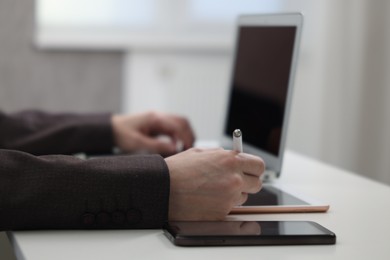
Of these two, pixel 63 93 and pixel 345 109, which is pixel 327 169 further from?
pixel 63 93

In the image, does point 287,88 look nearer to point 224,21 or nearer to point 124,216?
point 124,216

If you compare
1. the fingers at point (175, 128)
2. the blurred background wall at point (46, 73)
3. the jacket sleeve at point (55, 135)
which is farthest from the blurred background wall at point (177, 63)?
the jacket sleeve at point (55, 135)

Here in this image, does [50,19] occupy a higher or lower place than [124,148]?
higher

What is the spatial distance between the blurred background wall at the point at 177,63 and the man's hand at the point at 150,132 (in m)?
1.21

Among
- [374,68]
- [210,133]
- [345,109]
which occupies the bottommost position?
[210,133]

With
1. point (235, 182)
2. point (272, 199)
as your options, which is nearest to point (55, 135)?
point (272, 199)

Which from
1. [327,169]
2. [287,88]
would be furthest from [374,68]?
[287,88]

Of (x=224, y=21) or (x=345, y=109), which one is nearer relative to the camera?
(x=345, y=109)

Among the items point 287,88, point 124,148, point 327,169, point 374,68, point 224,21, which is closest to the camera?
point 287,88

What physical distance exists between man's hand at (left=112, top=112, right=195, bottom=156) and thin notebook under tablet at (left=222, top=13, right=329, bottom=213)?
0.47ft

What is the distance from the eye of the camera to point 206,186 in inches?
A: 45.5

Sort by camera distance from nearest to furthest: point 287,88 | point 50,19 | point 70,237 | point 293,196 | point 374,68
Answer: point 70,237, point 293,196, point 287,88, point 374,68, point 50,19

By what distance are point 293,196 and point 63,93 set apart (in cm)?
220

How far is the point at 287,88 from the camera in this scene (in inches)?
59.8
